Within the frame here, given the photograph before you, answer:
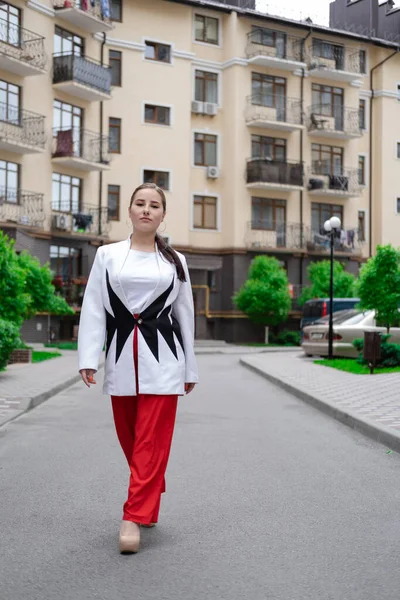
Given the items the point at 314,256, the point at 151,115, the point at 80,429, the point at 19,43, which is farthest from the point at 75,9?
the point at 80,429

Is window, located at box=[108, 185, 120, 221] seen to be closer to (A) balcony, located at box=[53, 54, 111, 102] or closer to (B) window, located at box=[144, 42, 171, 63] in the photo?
(A) balcony, located at box=[53, 54, 111, 102]

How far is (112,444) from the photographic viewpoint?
29.7 ft

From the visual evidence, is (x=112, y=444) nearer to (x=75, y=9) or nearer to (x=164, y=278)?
(x=164, y=278)

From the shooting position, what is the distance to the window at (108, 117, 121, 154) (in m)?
42.2

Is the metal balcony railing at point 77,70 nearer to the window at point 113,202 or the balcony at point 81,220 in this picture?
the window at point 113,202

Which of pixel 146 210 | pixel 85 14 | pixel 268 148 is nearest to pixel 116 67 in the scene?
pixel 85 14

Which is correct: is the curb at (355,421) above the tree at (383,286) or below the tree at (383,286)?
below

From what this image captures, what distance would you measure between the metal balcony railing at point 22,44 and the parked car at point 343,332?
1702cm

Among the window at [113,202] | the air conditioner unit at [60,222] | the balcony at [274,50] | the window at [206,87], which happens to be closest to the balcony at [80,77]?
the window at [113,202]

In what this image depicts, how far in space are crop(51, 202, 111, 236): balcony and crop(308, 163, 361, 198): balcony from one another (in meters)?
11.7

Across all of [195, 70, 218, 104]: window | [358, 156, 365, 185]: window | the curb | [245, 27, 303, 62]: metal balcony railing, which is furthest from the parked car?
[358, 156, 365, 185]: window

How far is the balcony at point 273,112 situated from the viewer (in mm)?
44844

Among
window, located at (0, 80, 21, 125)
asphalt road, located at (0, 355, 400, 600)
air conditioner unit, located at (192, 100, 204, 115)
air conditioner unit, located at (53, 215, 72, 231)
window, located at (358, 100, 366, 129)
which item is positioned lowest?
asphalt road, located at (0, 355, 400, 600)

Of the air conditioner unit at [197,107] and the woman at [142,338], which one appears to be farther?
the air conditioner unit at [197,107]
